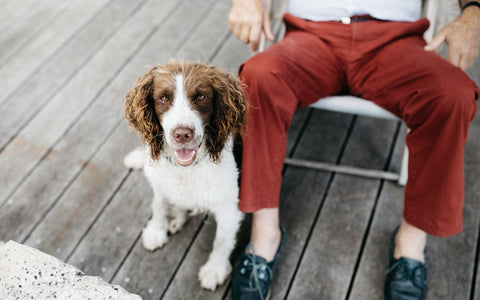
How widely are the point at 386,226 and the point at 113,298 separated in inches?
54.4

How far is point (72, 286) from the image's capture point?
1.06 meters

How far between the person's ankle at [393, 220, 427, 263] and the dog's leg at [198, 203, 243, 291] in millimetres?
666

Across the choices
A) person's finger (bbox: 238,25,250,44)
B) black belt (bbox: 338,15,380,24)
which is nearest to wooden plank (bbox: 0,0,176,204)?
person's finger (bbox: 238,25,250,44)

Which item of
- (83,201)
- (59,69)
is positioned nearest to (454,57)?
(83,201)

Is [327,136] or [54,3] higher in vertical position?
[54,3]

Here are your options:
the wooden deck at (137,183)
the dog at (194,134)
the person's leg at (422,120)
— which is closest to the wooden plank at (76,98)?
the wooden deck at (137,183)

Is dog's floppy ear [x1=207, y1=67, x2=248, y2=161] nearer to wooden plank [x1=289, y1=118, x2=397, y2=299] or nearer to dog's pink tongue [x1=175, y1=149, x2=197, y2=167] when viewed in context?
dog's pink tongue [x1=175, y1=149, x2=197, y2=167]

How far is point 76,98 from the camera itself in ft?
8.18

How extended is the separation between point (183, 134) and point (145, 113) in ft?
0.67

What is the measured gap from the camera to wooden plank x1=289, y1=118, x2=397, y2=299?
183cm

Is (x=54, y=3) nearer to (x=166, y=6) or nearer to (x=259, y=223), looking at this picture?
(x=166, y=6)

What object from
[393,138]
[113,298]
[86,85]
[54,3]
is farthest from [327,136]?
[54,3]

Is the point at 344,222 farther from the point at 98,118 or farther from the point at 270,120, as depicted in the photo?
the point at 98,118

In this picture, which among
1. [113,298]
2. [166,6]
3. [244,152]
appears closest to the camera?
[113,298]
